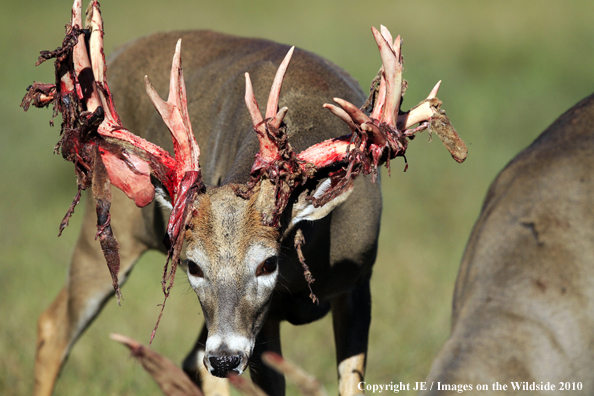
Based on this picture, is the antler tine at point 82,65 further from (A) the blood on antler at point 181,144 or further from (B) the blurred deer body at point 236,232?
(B) the blurred deer body at point 236,232

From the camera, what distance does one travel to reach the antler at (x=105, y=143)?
3.71m

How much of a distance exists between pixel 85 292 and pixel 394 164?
553 cm

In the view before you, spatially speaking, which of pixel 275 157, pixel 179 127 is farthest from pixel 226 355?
pixel 179 127

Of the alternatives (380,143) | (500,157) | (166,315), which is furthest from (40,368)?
(500,157)

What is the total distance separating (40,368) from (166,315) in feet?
5.18

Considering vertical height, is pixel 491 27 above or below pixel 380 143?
below

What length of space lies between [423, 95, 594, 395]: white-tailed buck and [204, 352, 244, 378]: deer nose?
3.55 feet

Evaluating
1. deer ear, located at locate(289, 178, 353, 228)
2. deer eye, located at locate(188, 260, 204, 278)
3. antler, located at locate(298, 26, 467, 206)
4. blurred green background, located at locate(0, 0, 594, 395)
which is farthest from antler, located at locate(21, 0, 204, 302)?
blurred green background, located at locate(0, 0, 594, 395)

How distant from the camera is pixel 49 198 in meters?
10.0

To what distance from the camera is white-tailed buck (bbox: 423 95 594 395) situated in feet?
8.54

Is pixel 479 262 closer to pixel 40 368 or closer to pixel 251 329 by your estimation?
pixel 251 329

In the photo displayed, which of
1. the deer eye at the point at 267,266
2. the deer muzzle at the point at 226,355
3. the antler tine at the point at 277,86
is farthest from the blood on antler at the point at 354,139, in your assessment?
the deer muzzle at the point at 226,355

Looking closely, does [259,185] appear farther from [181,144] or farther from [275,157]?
[181,144]

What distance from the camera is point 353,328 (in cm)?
494
